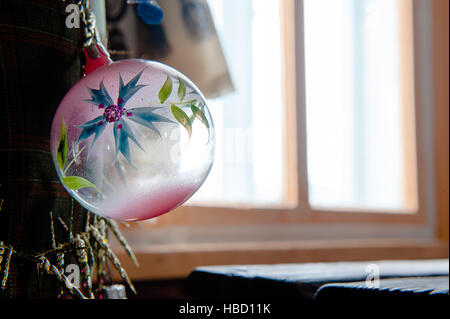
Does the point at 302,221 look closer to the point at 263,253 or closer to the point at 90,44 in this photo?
the point at 263,253

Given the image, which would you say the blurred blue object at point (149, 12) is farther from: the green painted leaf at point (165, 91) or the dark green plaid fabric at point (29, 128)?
the green painted leaf at point (165, 91)

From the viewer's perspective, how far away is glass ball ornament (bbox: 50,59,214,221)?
0.46 meters

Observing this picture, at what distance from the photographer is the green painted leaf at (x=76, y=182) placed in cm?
48

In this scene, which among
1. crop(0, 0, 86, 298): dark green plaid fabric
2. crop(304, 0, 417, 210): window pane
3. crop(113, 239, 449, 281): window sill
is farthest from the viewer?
crop(304, 0, 417, 210): window pane

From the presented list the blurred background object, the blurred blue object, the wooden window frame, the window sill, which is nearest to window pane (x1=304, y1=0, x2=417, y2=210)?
the wooden window frame

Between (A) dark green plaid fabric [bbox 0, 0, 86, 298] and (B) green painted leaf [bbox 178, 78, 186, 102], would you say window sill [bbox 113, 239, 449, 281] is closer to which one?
(A) dark green plaid fabric [bbox 0, 0, 86, 298]

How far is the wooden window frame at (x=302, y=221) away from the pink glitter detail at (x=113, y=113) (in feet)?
2.84

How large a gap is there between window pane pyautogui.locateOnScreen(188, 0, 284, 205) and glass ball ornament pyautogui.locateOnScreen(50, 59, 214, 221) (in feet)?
4.12

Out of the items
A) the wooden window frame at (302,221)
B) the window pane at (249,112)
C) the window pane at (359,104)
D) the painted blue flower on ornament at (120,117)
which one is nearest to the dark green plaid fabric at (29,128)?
the painted blue flower on ornament at (120,117)

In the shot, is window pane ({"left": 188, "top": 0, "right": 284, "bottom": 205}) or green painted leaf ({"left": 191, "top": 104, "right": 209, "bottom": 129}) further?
window pane ({"left": 188, "top": 0, "right": 284, "bottom": 205})

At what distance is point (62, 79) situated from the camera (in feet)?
1.98

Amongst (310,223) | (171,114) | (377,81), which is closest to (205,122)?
(171,114)

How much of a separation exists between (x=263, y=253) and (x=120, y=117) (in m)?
1.27

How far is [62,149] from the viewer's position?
49 centimetres
